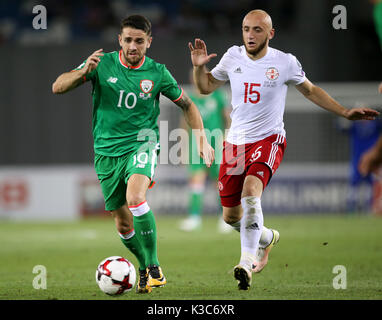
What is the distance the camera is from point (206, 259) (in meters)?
8.16

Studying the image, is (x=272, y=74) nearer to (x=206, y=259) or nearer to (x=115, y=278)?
(x=115, y=278)

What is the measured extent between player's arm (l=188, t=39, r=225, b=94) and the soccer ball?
1767mm

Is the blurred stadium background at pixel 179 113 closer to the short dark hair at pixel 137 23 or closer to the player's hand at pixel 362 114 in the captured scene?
the short dark hair at pixel 137 23

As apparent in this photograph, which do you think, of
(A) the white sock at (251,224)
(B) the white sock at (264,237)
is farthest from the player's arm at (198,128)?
(B) the white sock at (264,237)

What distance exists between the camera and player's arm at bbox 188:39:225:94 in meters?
6.20

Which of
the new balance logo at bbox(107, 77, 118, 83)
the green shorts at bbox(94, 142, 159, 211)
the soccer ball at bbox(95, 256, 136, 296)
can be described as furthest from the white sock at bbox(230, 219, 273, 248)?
the new balance logo at bbox(107, 77, 118, 83)

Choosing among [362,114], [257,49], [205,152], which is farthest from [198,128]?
[362,114]

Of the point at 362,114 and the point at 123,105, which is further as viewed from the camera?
the point at 123,105

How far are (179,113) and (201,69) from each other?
33.4ft

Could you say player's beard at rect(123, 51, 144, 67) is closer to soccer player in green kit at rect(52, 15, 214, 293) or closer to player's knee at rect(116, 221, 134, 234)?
soccer player in green kit at rect(52, 15, 214, 293)

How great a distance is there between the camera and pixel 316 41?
49.4ft

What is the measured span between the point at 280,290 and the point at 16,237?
652 centimetres
